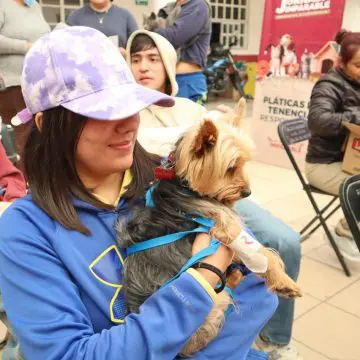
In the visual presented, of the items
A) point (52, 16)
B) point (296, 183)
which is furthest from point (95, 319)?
point (52, 16)

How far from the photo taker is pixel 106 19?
324 centimetres

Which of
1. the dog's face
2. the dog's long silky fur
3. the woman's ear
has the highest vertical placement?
the woman's ear

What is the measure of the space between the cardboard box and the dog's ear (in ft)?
6.03

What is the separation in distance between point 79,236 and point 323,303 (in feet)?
6.56

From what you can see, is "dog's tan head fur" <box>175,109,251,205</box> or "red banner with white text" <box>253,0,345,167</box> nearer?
"dog's tan head fur" <box>175,109,251,205</box>

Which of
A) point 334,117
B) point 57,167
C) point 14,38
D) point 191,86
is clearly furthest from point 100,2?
point 57,167

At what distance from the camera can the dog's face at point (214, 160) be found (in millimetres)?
1126

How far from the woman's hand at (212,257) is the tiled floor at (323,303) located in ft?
4.39

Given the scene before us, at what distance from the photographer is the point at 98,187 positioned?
1078mm

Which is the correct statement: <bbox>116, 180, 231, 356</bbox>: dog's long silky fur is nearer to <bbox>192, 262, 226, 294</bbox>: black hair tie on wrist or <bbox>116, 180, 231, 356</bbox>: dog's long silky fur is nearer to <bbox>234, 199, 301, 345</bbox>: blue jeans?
<bbox>192, 262, 226, 294</bbox>: black hair tie on wrist

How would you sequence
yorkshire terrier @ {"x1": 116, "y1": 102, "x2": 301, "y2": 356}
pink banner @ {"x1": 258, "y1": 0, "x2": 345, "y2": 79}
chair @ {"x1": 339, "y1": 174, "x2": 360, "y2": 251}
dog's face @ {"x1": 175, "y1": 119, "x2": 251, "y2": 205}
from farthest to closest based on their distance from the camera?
pink banner @ {"x1": 258, "y1": 0, "x2": 345, "y2": 79}
chair @ {"x1": 339, "y1": 174, "x2": 360, "y2": 251}
dog's face @ {"x1": 175, "y1": 119, "x2": 251, "y2": 205}
yorkshire terrier @ {"x1": 116, "y1": 102, "x2": 301, "y2": 356}

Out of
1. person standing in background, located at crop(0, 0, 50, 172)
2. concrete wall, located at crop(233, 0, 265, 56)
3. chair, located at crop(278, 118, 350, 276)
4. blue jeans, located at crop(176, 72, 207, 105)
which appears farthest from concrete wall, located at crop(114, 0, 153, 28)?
chair, located at crop(278, 118, 350, 276)

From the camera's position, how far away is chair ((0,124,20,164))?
6.47 feet

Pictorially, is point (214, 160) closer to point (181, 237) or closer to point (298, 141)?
point (181, 237)
